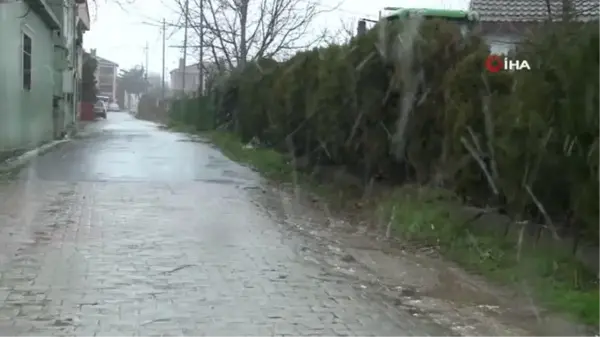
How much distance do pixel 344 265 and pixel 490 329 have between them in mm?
2779

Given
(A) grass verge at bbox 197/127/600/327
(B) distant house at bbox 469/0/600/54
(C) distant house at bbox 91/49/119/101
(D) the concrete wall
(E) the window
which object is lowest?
(C) distant house at bbox 91/49/119/101

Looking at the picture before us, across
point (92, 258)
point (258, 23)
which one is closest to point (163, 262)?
point (92, 258)

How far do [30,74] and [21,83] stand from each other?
2.08 m

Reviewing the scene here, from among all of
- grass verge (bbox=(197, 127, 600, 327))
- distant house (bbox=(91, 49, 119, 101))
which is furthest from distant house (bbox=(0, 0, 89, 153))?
distant house (bbox=(91, 49, 119, 101))

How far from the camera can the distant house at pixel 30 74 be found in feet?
73.8

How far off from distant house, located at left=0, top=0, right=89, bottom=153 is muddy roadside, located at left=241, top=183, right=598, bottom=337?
11.9m

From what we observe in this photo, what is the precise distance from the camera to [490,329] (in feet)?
22.7

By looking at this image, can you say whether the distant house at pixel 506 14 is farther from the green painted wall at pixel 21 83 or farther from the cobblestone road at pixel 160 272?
the green painted wall at pixel 21 83

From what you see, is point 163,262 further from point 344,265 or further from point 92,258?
point 344,265

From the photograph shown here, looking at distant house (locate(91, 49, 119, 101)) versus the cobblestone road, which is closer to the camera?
the cobblestone road

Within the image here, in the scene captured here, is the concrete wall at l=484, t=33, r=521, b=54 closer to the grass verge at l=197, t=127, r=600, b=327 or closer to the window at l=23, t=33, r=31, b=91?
the grass verge at l=197, t=127, r=600, b=327

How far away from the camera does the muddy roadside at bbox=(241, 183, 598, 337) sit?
22.9ft

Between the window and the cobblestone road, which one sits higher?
the window

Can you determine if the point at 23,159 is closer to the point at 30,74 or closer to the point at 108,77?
the point at 30,74
